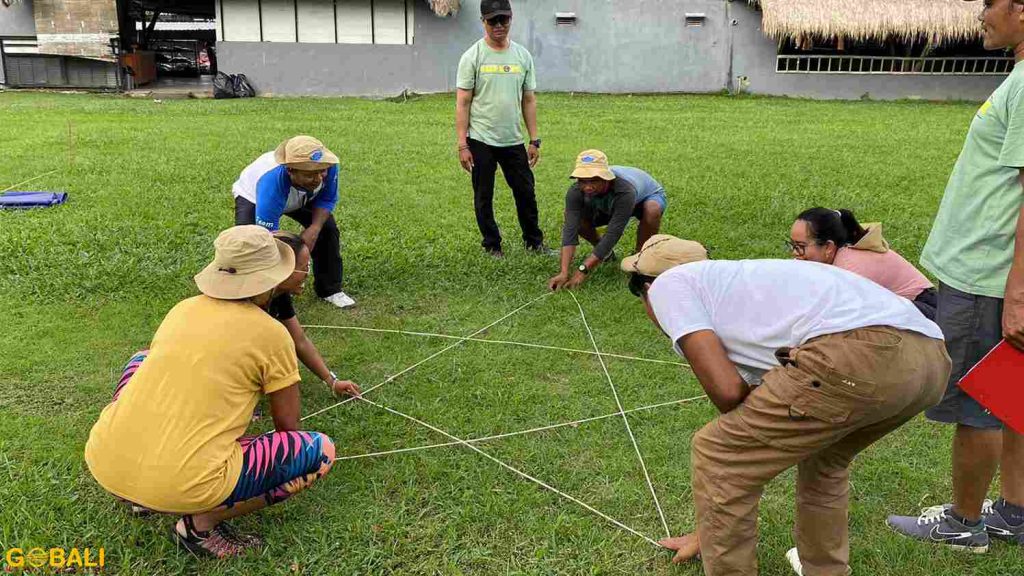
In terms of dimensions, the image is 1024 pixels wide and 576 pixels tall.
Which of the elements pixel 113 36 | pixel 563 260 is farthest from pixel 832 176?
pixel 113 36

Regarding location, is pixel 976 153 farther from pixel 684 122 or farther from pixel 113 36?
pixel 113 36

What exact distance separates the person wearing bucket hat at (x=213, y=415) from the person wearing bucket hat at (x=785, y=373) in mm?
1200

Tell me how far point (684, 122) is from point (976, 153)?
33.3 ft

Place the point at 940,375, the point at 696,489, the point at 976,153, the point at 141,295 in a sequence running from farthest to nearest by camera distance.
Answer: the point at 141,295 → the point at 976,153 → the point at 696,489 → the point at 940,375

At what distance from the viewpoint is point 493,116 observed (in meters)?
5.18

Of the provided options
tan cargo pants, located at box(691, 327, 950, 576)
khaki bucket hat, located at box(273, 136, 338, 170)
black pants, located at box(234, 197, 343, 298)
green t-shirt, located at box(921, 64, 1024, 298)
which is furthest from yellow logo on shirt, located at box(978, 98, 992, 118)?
black pants, located at box(234, 197, 343, 298)

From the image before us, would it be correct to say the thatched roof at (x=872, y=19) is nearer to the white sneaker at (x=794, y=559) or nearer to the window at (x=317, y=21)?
the window at (x=317, y=21)

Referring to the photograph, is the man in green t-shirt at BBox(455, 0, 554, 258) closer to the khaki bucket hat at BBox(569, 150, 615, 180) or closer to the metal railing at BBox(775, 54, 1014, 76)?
the khaki bucket hat at BBox(569, 150, 615, 180)

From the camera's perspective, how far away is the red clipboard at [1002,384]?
2.17 metres

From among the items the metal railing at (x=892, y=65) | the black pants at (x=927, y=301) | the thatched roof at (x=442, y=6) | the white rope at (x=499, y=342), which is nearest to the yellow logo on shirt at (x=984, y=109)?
the black pants at (x=927, y=301)

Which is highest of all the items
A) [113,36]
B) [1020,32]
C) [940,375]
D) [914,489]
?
[113,36]

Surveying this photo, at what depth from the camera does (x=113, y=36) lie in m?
17.9

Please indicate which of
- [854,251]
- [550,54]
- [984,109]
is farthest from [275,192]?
[550,54]

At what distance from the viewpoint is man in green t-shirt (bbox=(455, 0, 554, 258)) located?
5184 millimetres
